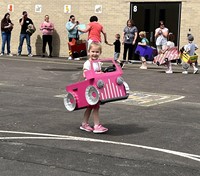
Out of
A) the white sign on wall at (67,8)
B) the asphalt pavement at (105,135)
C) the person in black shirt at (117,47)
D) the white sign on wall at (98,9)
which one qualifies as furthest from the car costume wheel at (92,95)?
the white sign on wall at (67,8)

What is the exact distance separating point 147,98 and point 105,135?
161 inches

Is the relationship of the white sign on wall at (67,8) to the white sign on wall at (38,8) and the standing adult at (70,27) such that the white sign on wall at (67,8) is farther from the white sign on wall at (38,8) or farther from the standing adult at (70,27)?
the white sign on wall at (38,8)

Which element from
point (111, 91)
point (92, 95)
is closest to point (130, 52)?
point (111, 91)

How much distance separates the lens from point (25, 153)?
628cm

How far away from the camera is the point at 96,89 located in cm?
720

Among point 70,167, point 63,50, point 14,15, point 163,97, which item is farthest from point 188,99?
point 14,15

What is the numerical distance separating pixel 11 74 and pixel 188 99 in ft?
21.2

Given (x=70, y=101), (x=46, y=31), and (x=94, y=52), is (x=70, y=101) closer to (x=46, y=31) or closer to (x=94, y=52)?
(x=94, y=52)

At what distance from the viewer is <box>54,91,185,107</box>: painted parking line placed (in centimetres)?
1064

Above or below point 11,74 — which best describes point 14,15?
above

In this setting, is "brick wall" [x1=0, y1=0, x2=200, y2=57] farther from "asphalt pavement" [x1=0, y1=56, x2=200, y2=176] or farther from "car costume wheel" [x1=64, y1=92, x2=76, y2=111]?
"car costume wheel" [x1=64, y1=92, x2=76, y2=111]

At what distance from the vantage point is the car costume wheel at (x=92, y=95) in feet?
23.7

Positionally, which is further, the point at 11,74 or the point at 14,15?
the point at 14,15

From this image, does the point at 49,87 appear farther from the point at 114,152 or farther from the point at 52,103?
the point at 114,152
